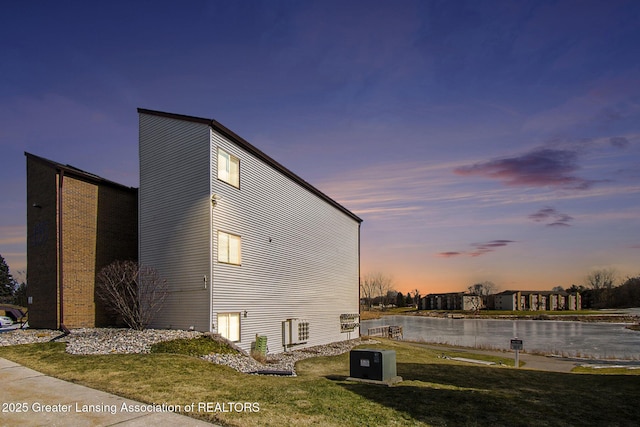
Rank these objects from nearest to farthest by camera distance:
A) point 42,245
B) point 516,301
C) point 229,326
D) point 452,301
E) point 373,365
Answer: point 373,365, point 229,326, point 42,245, point 516,301, point 452,301

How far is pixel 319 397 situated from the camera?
8.95 metres

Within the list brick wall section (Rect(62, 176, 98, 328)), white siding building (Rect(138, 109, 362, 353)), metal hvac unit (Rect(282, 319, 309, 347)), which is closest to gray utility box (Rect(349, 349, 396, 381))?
white siding building (Rect(138, 109, 362, 353))

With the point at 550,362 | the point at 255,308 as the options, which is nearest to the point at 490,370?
the point at 255,308

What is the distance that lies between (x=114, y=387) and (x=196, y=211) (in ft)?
30.3

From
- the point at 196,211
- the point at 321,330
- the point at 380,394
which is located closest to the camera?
the point at 380,394

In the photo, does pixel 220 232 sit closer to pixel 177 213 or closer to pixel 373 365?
pixel 177 213

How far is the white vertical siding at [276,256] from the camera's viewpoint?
59.6ft

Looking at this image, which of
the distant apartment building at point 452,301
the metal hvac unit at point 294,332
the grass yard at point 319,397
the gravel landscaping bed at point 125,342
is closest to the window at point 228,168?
the gravel landscaping bed at point 125,342

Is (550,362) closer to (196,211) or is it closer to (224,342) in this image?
(224,342)

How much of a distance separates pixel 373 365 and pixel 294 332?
11.3 meters

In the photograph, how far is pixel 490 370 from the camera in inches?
759

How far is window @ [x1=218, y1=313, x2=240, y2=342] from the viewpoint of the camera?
1719cm

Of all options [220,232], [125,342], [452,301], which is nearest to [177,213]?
[220,232]

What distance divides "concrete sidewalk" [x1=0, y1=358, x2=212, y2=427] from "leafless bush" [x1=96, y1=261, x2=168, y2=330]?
7.93 m
